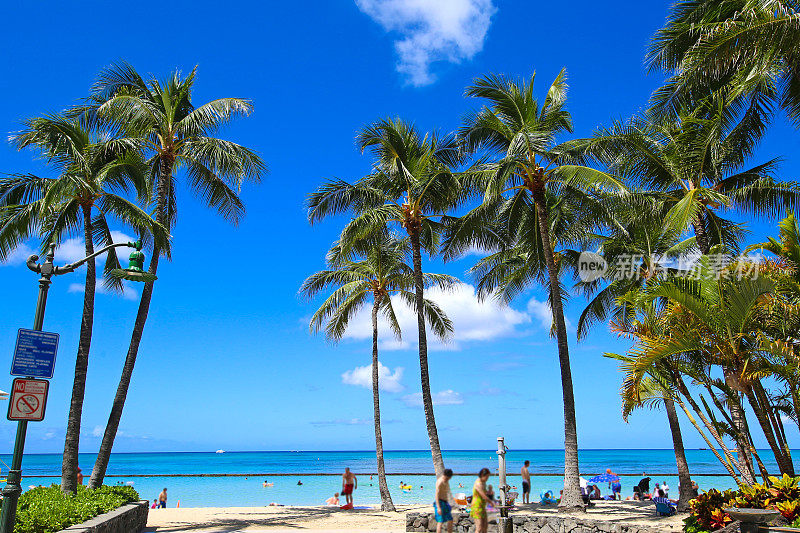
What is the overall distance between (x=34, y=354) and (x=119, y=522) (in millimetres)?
4533

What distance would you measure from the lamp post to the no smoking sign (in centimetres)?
20

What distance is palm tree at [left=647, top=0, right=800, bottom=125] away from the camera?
887cm

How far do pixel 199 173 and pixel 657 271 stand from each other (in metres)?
13.3

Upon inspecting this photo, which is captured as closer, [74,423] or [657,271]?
[74,423]

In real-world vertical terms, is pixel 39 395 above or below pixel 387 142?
below

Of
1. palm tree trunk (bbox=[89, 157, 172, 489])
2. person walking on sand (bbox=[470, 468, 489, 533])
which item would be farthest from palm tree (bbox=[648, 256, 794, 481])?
palm tree trunk (bbox=[89, 157, 172, 489])

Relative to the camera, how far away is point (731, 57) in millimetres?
9336

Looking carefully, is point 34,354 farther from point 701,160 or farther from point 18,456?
point 701,160

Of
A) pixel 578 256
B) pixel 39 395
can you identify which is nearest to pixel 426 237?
pixel 578 256

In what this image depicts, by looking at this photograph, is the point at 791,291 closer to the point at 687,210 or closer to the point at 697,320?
the point at 697,320

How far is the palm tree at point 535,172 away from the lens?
1451 cm

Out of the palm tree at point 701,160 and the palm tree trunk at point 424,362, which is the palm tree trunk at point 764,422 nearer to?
the palm tree at point 701,160

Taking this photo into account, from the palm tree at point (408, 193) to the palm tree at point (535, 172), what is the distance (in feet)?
3.92

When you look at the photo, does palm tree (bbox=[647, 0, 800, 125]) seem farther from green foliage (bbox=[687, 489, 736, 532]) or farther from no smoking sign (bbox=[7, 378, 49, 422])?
no smoking sign (bbox=[7, 378, 49, 422])
